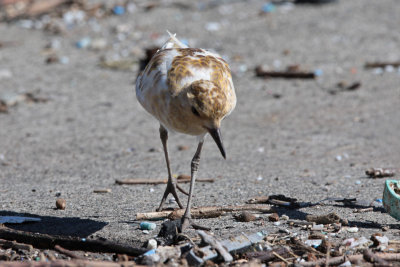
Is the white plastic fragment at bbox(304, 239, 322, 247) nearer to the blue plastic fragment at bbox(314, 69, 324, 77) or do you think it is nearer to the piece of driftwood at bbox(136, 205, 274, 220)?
the piece of driftwood at bbox(136, 205, 274, 220)

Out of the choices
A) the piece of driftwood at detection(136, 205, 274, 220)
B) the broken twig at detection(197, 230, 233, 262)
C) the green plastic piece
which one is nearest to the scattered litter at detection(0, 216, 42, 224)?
the piece of driftwood at detection(136, 205, 274, 220)

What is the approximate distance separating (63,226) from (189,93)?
154 cm

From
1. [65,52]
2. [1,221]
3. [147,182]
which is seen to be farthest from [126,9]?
[1,221]

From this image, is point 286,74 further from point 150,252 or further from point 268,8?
point 150,252

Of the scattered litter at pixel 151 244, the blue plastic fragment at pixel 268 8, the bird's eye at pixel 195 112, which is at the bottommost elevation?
the scattered litter at pixel 151 244

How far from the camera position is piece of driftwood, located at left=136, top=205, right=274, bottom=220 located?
181 inches

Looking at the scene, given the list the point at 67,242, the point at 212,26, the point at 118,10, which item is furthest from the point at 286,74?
the point at 67,242

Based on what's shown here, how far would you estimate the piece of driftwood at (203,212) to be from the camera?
4605 mm

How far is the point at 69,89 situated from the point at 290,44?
176 inches

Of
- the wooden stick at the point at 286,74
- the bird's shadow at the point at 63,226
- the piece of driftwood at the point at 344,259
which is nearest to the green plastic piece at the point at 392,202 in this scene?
the piece of driftwood at the point at 344,259

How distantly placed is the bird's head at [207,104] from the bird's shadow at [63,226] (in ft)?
3.94

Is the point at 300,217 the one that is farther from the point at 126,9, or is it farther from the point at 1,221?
the point at 126,9

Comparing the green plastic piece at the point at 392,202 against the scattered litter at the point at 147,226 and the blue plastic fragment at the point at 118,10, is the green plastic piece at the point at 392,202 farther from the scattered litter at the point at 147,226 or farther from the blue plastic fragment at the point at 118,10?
the blue plastic fragment at the point at 118,10

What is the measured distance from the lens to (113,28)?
12.6 metres
